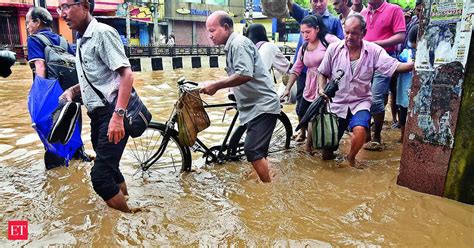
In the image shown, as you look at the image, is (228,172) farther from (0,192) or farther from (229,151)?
(0,192)

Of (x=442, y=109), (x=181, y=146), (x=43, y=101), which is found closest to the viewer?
(x=442, y=109)

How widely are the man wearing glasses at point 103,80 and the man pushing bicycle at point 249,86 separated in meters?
0.82

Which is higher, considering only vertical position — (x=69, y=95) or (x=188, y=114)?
(x=69, y=95)

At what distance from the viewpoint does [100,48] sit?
2590 millimetres

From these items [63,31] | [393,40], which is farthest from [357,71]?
[63,31]

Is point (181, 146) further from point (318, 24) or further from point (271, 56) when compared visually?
point (318, 24)

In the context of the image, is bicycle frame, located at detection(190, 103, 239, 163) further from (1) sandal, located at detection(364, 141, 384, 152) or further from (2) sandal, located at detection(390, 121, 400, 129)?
(2) sandal, located at detection(390, 121, 400, 129)

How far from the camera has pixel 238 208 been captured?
3232 millimetres

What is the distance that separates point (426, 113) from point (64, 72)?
3.74m

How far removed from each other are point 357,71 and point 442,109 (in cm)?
113

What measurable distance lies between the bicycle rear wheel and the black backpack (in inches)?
77.8

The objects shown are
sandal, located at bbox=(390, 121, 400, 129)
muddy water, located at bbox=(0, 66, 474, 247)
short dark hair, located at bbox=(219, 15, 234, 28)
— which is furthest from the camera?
sandal, located at bbox=(390, 121, 400, 129)

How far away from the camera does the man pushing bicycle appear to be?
3.14m

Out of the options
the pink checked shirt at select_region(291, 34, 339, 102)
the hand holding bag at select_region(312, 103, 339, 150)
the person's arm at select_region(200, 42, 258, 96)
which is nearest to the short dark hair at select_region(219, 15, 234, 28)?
the person's arm at select_region(200, 42, 258, 96)
